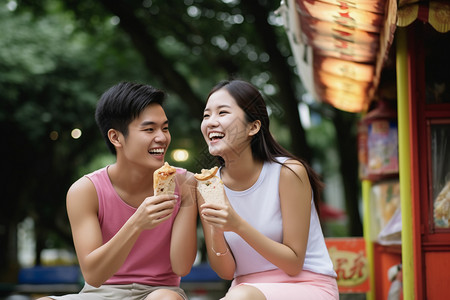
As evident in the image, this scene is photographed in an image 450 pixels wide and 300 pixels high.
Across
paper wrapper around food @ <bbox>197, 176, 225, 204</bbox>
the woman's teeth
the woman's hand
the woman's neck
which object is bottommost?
the woman's hand

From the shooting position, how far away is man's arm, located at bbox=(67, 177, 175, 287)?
3.05 meters

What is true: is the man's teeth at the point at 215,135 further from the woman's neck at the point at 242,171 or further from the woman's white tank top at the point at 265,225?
the woman's white tank top at the point at 265,225

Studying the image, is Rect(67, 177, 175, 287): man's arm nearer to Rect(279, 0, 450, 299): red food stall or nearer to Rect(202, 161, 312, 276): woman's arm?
Rect(202, 161, 312, 276): woman's arm

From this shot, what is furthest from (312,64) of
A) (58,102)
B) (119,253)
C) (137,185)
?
(58,102)

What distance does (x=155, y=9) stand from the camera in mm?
11539

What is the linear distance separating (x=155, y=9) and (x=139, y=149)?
28.1ft

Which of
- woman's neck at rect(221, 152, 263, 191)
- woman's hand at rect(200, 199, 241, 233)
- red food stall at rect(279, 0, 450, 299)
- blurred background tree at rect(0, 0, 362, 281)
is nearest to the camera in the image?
woman's hand at rect(200, 199, 241, 233)

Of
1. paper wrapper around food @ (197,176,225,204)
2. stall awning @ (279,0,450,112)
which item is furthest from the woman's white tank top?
stall awning @ (279,0,450,112)

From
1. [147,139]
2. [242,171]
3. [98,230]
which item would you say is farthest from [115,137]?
[242,171]

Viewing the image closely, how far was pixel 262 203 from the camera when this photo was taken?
3365 mm

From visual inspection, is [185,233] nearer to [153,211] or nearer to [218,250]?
[218,250]

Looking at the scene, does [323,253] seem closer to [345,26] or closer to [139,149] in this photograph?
[139,149]

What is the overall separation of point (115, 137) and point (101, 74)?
13.4 meters

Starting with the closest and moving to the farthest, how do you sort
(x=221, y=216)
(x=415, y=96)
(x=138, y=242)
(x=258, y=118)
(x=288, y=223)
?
(x=221, y=216) → (x=288, y=223) → (x=258, y=118) → (x=138, y=242) → (x=415, y=96)
